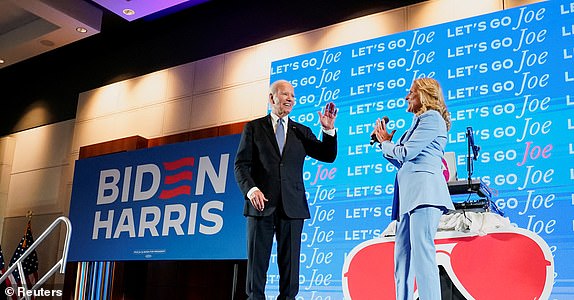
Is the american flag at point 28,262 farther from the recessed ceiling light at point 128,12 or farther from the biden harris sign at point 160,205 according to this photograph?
the recessed ceiling light at point 128,12

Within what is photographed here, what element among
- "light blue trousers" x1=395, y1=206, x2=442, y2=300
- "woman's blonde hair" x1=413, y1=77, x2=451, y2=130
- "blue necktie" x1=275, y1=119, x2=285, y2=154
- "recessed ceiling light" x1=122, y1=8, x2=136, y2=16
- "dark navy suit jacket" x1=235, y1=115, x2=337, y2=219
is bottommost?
"light blue trousers" x1=395, y1=206, x2=442, y2=300

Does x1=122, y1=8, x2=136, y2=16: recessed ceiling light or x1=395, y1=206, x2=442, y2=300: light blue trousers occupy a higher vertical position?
x1=122, y1=8, x2=136, y2=16: recessed ceiling light

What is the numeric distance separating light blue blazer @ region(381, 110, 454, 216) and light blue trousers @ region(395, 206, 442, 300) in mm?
64

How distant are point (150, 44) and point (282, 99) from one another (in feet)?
13.6

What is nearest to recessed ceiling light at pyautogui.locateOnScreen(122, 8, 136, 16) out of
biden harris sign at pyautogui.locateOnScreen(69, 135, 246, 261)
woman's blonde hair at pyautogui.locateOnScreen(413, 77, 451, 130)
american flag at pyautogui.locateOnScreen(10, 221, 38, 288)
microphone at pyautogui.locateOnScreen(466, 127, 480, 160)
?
biden harris sign at pyautogui.locateOnScreen(69, 135, 246, 261)

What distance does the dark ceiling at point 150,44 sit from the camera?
19.3 ft

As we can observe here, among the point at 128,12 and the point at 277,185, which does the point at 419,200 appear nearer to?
the point at 277,185

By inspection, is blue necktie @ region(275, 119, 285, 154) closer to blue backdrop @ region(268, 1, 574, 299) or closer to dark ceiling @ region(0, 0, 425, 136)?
blue backdrop @ region(268, 1, 574, 299)

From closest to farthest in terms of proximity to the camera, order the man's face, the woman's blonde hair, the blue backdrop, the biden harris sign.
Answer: the man's face → the woman's blonde hair → the blue backdrop → the biden harris sign

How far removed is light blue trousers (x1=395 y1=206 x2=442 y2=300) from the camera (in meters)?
3.29

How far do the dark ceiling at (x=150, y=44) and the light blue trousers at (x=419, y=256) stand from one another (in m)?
2.47

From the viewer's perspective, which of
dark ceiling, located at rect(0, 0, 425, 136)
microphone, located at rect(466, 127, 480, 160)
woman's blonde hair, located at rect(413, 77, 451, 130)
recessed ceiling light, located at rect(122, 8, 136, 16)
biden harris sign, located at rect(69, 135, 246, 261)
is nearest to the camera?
woman's blonde hair, located at rect(413, 77, 451, 130)

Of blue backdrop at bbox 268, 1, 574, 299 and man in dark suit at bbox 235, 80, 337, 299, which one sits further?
blue backdrop at bbox 268, 1, 574, 299

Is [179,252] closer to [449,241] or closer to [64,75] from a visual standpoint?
[449,241]
